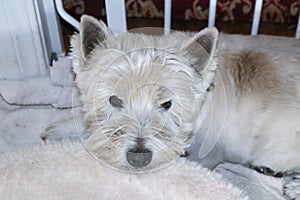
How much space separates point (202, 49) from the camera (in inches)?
49.0

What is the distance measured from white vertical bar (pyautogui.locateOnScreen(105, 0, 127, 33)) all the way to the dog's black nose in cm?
67

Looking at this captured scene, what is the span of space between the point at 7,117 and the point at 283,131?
102 centimetres

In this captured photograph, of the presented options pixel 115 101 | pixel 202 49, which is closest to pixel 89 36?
pixel 115 101

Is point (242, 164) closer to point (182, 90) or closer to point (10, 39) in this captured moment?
point (182, 90)

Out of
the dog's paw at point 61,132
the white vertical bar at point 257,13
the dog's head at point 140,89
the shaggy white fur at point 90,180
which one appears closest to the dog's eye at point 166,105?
the dog's head at point 140,89

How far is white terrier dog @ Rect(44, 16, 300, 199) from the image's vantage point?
1.22 m

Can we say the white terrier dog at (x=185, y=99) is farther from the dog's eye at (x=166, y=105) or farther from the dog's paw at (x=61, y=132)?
the dog's paw at (x=61, y=132)

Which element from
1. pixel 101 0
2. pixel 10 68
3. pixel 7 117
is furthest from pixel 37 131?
pixel 101 0

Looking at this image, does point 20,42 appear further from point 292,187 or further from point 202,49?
point 292,187

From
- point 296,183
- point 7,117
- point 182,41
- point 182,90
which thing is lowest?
point 296,183

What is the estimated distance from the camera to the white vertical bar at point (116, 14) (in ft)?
5.75

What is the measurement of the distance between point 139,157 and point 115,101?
0.54 feet

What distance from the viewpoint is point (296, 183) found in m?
1.50

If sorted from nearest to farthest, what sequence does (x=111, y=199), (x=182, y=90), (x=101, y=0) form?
(x=182, y=90) < (x=111, y=199) < (x=101, y=0)
